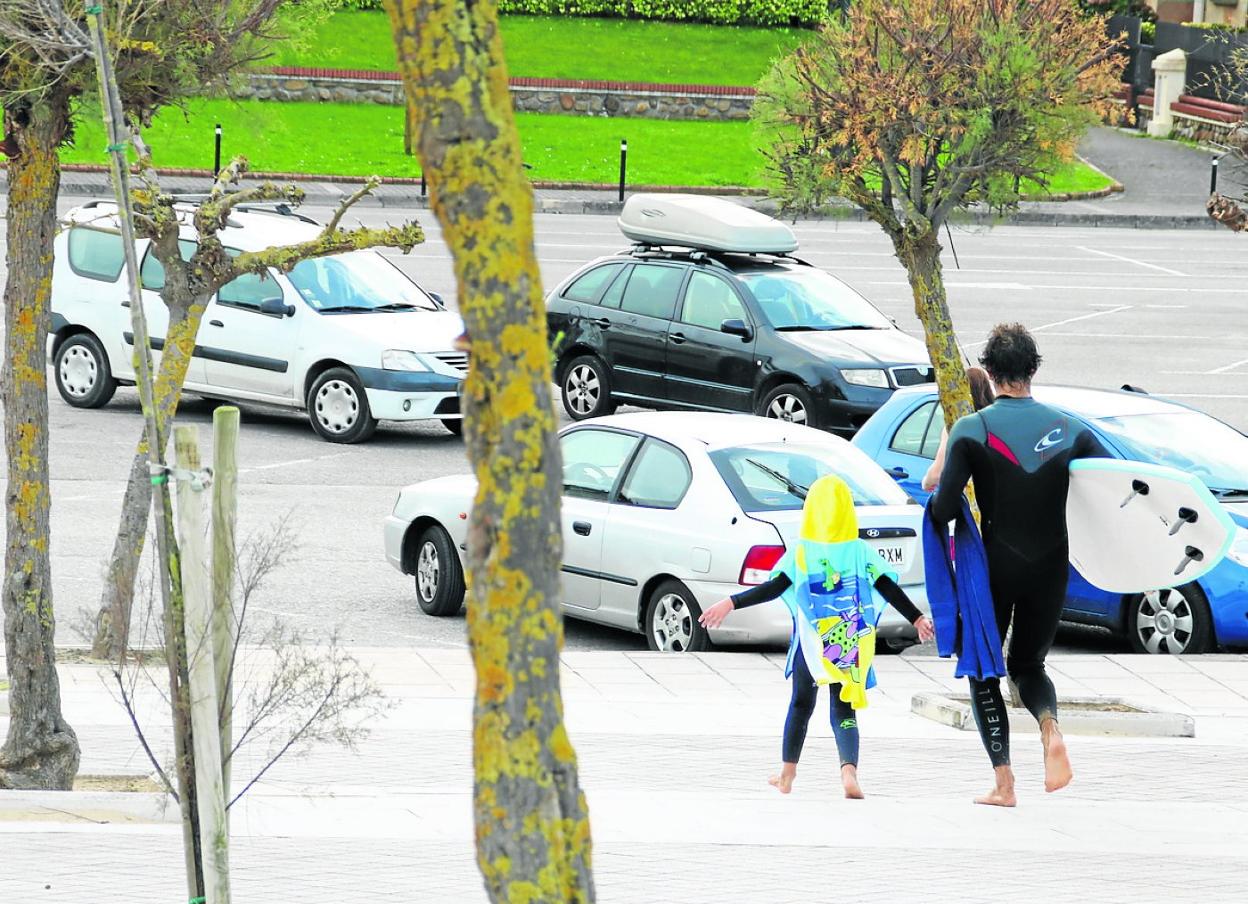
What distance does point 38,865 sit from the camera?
7.05m

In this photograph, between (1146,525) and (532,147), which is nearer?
(1146,525)

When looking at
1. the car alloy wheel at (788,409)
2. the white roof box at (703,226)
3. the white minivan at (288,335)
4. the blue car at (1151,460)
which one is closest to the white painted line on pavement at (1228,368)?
the white roof box at (703,226)

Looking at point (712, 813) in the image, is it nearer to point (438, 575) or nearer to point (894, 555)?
point (894, 555)

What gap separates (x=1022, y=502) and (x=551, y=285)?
17787mm

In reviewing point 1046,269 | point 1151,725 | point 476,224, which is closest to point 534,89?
point 1046,269

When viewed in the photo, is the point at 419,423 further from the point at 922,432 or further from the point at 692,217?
the point at 922,432

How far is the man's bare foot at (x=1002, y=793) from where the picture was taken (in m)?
8.00

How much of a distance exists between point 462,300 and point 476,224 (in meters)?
0.15

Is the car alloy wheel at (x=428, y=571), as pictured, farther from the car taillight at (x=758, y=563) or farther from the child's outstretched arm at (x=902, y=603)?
the child's outstretched arm at (x=902, y=603)

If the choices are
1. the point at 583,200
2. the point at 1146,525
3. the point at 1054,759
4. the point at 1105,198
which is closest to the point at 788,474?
the point at 1146,525

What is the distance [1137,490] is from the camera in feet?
26.8

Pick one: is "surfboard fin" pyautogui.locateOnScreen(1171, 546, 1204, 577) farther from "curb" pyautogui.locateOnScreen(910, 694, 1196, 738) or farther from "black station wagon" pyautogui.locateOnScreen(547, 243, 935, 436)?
"black station wagon" pyautogui.locateOnScreen(547, 243, 935, 436)

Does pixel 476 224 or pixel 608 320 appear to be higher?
pixel 476 224

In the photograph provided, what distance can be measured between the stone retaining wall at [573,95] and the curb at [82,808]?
3580 centimetres
